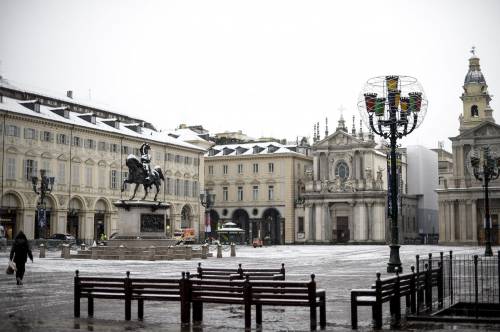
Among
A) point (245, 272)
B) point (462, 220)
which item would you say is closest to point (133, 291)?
point (245, 272)

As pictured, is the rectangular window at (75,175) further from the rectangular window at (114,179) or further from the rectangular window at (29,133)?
the rectangular window at (29,133)

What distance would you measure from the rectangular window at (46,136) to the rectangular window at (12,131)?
10.2ft

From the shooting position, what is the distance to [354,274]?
99.9 feet

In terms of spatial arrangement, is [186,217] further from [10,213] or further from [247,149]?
[10,213]

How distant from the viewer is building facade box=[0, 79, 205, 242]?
221 feet

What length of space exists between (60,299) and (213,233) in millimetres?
87345

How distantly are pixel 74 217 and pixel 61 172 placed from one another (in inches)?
207

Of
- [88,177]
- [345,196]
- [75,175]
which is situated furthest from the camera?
[345,196]

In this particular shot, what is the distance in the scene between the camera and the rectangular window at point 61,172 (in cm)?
7262

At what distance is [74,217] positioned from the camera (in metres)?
75.3

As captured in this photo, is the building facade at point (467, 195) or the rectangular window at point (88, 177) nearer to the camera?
the rectangular window at point (88, 177)

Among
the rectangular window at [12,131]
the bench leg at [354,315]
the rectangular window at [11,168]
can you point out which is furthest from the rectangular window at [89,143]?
the bench leg at [354,315]

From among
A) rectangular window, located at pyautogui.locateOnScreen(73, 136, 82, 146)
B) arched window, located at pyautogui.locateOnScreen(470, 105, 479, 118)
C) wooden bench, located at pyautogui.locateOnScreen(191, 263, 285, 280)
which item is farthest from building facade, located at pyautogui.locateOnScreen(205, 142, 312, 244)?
wooden bench, located at pyautogui.locateOnScreen(191, 263, 285, 280)

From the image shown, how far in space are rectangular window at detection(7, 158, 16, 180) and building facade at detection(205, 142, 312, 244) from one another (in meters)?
41.6
